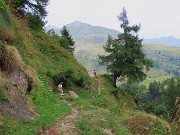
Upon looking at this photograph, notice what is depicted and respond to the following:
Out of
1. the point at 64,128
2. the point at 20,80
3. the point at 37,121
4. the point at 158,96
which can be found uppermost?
the point at 20,80

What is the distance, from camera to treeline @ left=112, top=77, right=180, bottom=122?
12443 millimetres

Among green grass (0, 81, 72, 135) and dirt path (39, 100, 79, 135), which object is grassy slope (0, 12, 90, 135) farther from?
dirt path (39, 100, 79, 135)

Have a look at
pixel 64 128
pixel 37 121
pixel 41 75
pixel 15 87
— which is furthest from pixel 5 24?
pixel 64 128

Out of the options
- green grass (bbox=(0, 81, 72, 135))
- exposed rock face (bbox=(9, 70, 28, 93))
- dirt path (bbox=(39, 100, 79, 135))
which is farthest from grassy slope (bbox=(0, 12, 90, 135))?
exposed rock face (bbox=(9, 70, 28, 93))

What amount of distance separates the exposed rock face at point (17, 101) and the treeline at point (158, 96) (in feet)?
23.4

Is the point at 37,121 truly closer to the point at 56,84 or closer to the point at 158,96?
the point at 56,84

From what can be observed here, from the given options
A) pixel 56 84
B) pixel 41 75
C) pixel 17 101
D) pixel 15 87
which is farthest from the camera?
pixel 56 84

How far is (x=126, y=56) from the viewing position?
1775 inches

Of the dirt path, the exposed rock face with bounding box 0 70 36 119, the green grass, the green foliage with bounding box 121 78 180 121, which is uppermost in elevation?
the exposed rock face with bounding box 0 70 36 119

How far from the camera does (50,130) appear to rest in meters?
15.3

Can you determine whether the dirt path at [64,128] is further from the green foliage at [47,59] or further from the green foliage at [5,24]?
the green foliage at [47,59]

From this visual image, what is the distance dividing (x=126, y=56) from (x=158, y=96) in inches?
3537

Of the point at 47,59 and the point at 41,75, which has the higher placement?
the point at 47,59

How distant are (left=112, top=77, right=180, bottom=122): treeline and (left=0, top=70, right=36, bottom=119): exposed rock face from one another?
281 inches
